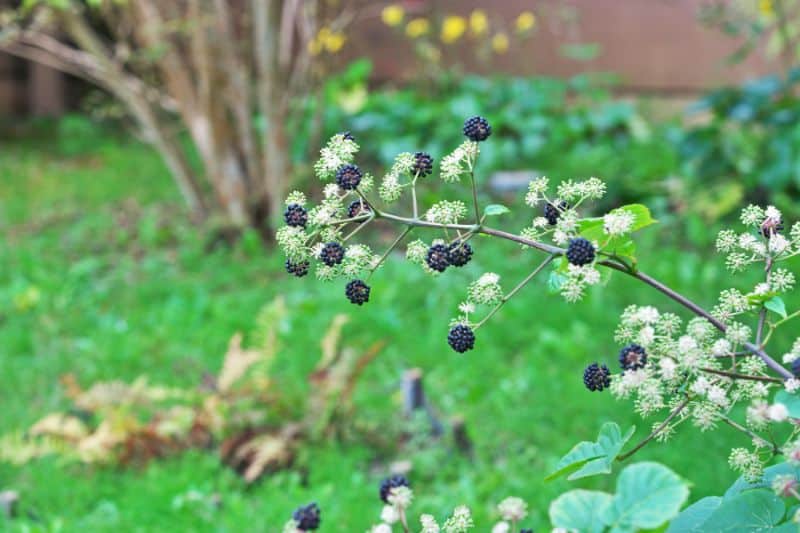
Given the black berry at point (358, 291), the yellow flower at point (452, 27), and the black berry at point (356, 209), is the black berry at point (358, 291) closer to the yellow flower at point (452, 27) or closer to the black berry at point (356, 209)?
the black berry at point (356, 209)

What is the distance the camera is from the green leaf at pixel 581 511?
2.67ft

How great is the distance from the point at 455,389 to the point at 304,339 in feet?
2.74

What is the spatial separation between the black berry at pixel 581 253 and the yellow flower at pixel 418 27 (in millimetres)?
6805

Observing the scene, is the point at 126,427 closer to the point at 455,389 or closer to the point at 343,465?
the point at 343,465

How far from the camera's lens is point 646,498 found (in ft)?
2.60

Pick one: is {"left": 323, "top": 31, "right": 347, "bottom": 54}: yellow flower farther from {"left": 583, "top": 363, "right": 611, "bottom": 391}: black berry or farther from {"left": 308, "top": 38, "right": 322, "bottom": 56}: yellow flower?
{"left": 583, "top": 363, "right": 611, "bottom": 391}: black berry

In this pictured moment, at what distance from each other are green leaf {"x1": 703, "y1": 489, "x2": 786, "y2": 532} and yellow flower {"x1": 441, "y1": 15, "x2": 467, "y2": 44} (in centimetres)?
669

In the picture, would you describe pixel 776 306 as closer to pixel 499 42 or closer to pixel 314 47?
pixel 314 47

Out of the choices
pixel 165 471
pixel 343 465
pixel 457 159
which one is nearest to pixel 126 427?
pixel 165 471

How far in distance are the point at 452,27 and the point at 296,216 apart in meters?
6.63

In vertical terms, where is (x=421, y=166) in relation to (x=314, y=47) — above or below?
below

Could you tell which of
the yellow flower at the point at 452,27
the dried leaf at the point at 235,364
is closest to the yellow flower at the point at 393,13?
the yellow flower at the point at 452,27

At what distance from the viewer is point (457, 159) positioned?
1.01 meters

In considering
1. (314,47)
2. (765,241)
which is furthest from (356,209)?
(314,47)
